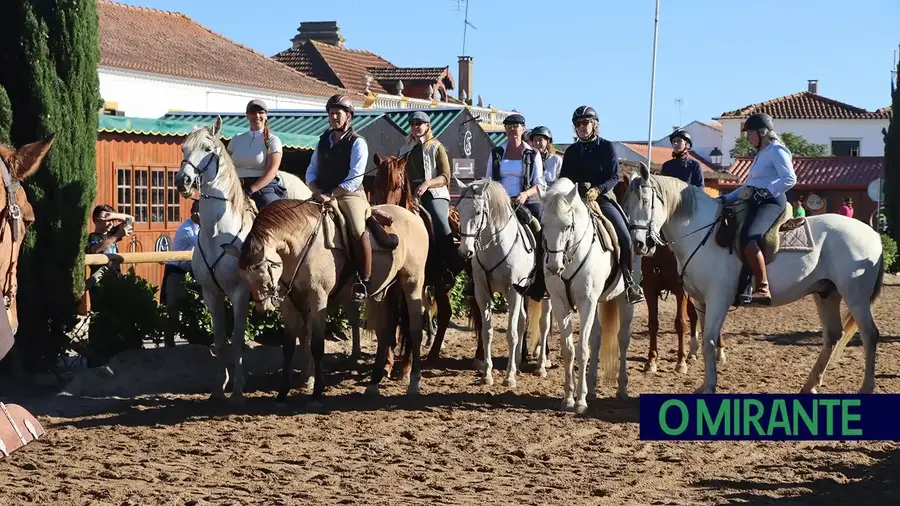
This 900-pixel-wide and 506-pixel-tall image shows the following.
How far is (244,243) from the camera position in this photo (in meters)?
9.73

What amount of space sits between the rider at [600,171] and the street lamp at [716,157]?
57029mm

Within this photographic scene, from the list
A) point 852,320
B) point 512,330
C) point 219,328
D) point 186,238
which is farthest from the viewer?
point 186,238

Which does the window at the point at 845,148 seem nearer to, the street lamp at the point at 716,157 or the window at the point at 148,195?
the street lamp at the point at 716,157

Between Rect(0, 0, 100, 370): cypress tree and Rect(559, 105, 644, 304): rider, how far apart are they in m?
4.61

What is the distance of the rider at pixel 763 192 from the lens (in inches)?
410

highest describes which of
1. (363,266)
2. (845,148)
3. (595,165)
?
(845,148)

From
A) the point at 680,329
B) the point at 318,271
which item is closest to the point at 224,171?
the point at 318,271

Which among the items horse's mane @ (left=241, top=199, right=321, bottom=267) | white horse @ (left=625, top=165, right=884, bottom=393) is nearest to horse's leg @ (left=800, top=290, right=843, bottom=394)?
white horse @ (left=625, top=165, right=884, bottom=393)

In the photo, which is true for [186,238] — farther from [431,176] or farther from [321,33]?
[321,33]

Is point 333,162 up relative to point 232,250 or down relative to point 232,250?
up

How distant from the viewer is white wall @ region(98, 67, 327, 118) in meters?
31.9

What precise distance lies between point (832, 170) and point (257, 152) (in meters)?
55.8

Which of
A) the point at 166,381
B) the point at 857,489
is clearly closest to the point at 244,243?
the point at 166,381

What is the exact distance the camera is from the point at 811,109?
7675 centimetres
